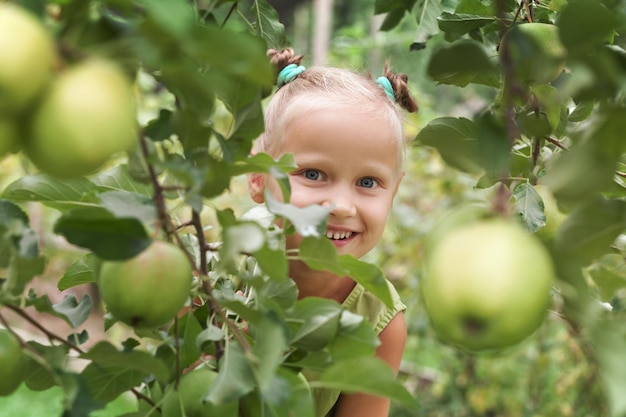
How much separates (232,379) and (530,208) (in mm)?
477

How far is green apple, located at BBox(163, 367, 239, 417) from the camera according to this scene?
70cm

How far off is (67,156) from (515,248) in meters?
0.25

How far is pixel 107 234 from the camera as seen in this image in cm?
53

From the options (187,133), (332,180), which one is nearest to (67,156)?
(187,133)

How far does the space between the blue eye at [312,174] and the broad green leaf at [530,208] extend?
0.35 m

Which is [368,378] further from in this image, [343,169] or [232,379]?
[343,169]

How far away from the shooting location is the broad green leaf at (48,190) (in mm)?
700

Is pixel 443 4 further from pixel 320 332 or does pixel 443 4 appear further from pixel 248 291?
pixel 320 332

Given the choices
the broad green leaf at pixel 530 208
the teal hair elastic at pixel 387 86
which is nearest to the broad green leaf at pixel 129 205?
the broad green leaf at pixel 530 208

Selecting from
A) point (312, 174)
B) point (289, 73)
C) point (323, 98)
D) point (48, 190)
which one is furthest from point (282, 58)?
point (48, 190)

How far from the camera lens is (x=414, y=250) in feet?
9.21

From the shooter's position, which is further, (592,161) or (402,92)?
(402,92)

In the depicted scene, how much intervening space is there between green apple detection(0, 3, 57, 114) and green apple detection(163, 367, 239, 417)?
342 millimetres

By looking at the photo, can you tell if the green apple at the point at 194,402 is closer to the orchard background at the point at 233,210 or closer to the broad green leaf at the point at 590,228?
the orchard background at the point at 233,210
